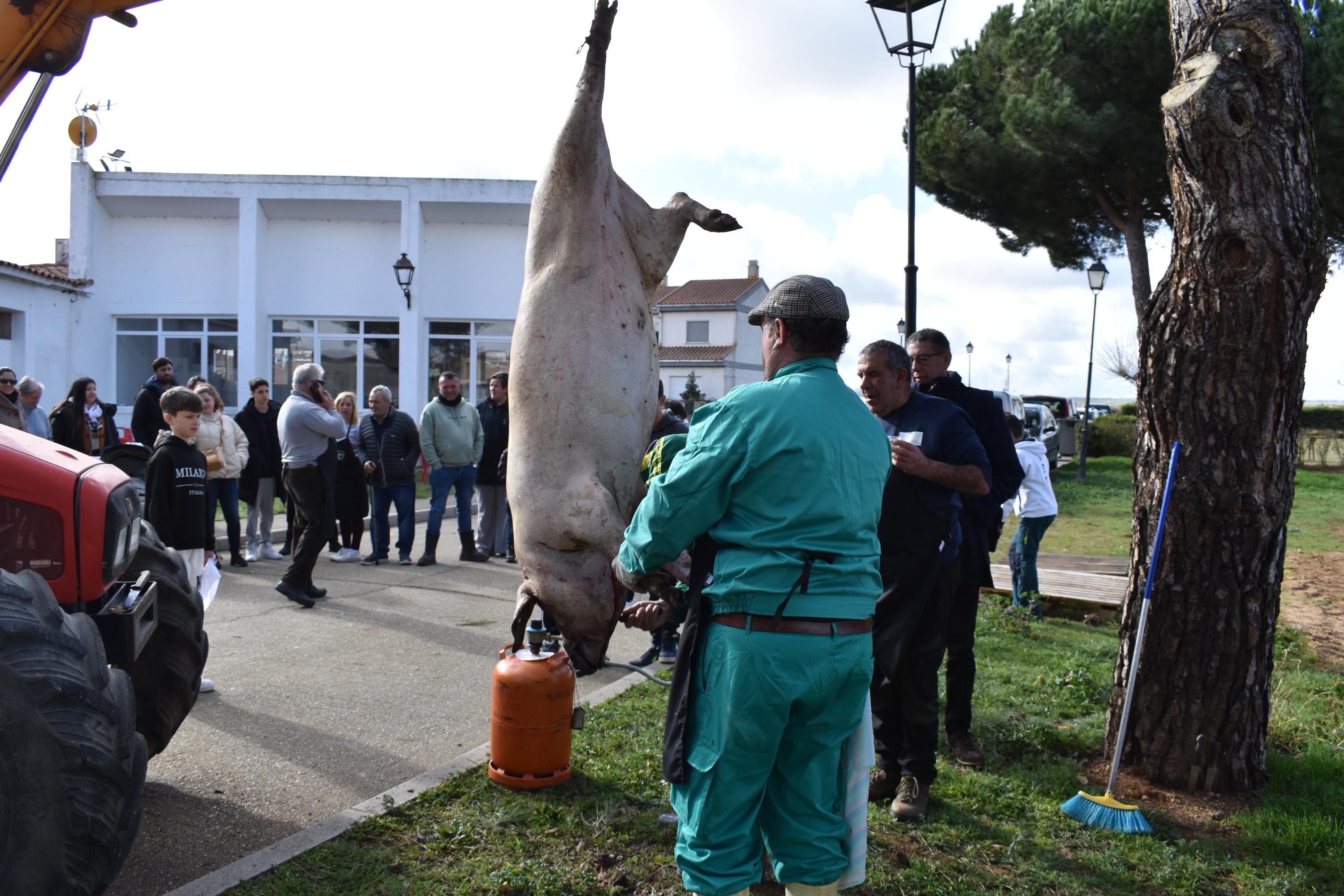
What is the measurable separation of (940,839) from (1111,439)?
2996 cm

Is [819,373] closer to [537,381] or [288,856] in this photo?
[537,381]

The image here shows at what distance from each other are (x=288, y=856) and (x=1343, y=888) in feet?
13.1

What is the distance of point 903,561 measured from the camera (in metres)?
4.09

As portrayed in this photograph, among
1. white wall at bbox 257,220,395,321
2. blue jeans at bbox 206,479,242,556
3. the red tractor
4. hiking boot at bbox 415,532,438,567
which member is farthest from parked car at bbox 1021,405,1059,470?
the red tractor

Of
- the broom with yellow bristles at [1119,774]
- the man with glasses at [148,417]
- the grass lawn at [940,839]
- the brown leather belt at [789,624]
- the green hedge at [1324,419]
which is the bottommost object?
the grass lawn at [940,839]

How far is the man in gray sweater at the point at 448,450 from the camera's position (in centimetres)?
1045

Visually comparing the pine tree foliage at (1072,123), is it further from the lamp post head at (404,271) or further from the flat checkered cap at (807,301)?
the flat checkered cap at (807,301)

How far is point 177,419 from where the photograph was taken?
6047 millimetres

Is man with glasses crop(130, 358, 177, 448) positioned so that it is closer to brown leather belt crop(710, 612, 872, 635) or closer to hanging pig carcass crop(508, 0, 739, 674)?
hanging pig carcass crop(508, 0, 739, 674)

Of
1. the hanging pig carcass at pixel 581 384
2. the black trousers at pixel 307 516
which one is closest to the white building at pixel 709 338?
the black trousers at pixel 307 516

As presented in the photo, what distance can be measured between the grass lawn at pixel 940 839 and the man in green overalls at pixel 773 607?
1.02m

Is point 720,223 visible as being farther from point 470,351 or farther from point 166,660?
point 470,351

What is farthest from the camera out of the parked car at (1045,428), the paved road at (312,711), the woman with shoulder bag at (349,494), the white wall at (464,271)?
the parked car at (1045,428)

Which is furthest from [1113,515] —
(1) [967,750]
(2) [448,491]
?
(1) [967,750]
